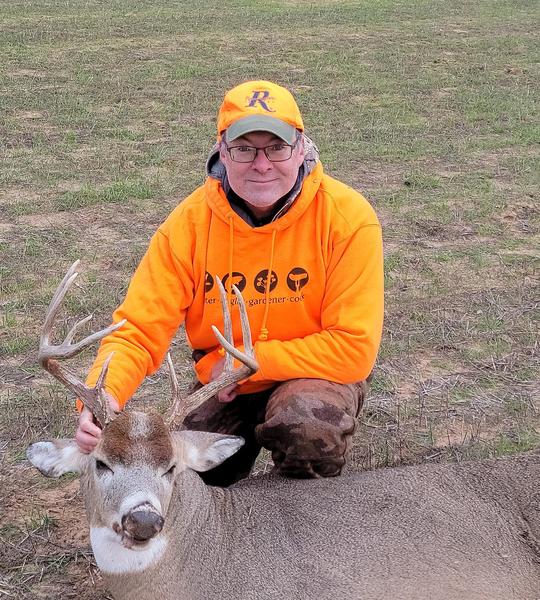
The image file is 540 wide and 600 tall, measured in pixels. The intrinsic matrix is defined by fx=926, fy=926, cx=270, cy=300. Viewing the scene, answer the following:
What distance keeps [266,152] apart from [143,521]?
1416mm

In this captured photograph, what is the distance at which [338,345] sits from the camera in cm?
341

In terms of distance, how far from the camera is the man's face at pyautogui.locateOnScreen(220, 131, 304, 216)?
332cm

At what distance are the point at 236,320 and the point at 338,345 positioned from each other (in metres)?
0.43

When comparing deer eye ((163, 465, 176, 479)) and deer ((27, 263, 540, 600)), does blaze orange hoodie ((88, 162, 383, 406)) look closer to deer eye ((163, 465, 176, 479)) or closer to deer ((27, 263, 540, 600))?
deer ((27, 263, 540, 600))

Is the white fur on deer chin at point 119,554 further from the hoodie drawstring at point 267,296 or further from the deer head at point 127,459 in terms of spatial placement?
the hoodie drawstring at point 267,296

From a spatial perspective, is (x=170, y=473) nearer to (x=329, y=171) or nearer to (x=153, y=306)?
(x=153, y=306)

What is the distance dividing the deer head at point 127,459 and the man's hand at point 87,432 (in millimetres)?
30

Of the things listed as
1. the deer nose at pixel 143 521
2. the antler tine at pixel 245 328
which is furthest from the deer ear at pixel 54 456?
the antler tine at pixel 245 328

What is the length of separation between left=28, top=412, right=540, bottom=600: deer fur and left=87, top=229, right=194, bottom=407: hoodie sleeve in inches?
19.8

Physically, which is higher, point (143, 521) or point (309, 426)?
point (143, 521)

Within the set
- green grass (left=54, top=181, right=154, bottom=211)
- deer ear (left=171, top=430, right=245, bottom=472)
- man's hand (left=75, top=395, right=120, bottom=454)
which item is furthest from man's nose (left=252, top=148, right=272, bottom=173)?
green grass (left=54, top=181, right=154, bottom=211)

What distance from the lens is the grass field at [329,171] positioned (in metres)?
4.30

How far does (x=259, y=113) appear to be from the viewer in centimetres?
326

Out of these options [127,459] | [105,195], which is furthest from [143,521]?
[105,195]
